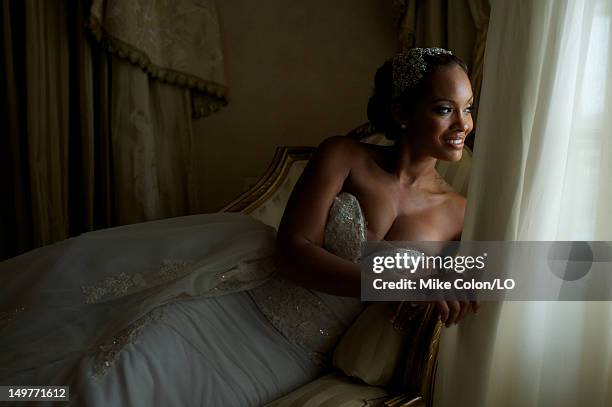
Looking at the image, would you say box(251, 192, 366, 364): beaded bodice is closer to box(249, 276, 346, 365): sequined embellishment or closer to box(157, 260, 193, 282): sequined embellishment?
box(249, 276, 346, 365): sequined embellishment

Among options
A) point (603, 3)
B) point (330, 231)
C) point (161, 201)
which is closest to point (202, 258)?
point (330, 231)

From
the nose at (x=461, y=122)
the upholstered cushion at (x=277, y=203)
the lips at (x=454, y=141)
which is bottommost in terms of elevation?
the upholstered cushion at (x=277, y=203)

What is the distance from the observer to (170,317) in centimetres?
130

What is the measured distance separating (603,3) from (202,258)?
106 cm

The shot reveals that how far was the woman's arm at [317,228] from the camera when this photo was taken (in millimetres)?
1301

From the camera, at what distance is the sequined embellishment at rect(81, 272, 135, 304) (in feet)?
4.42

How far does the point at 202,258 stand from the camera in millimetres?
1496

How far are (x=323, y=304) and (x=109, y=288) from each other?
1.72 feet

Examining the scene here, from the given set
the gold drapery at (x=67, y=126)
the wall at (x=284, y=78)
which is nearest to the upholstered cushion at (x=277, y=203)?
the wall at (x=284, y=78)

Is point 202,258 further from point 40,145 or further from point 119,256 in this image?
point 40,145

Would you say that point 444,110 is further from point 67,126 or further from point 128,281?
point 67,126

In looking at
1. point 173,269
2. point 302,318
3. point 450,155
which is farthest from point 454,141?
point 173,269

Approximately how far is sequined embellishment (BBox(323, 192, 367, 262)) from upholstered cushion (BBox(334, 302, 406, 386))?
17 centimetres

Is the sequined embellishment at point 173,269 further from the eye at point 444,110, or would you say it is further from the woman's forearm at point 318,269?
the eye at point 444,110
